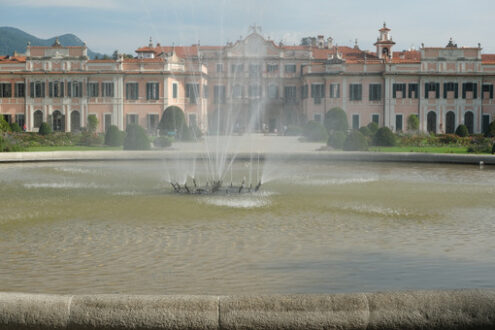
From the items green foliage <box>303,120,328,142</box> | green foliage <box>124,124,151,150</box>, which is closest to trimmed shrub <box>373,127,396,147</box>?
green foliage <box>303,120,328,142</box>

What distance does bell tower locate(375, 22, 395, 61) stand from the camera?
2170 inches

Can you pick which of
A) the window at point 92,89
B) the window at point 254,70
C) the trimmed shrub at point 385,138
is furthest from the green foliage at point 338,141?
the window at point 254,70

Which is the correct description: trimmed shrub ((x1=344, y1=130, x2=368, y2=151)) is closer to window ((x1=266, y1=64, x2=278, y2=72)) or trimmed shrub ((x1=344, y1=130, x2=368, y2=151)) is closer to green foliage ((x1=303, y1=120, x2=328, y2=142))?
green foliage ((x1=303, y1=120, x2=328, y2=142))

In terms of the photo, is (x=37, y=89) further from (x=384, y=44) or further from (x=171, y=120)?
(x=384, y=44)

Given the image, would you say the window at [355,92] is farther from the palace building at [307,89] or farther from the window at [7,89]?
the window at [7,89]

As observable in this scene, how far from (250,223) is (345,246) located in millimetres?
1956

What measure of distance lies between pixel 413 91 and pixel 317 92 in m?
7.72

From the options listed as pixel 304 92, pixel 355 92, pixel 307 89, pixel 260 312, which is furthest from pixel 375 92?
pixel 260 312

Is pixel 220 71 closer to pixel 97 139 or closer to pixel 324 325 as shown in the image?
pixel 97 139

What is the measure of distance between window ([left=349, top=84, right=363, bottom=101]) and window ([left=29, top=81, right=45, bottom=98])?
25062 mm

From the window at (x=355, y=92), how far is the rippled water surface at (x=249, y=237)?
35613 mm

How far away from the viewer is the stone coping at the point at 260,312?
3.20 meters

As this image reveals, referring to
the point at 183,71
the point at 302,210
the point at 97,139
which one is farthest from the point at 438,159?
the point at 183,71

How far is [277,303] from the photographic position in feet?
10.7
